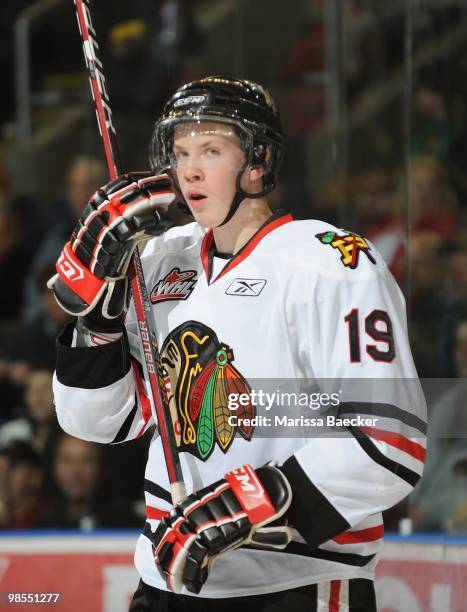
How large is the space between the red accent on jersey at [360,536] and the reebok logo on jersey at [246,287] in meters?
0.38

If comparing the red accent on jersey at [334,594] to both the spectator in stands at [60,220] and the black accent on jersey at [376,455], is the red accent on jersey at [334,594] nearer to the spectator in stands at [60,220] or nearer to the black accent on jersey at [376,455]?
the black accent on jersey at [376,455]

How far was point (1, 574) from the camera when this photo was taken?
2281 mm

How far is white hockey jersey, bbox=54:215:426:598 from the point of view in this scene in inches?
66.1

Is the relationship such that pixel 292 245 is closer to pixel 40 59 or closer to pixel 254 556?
pixel 254 556

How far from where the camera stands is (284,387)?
1767 mm

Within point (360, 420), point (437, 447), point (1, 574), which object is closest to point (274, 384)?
point (360, 420)

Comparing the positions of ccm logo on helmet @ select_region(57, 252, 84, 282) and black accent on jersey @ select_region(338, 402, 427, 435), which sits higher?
ccm logo on helmet @ select_region(57, 252, 84, 282)

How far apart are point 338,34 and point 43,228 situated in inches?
35.4

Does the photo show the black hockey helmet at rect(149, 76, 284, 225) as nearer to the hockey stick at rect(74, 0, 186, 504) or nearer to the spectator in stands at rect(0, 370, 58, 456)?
the hockey stick at rect(74, 0, 186, 504)

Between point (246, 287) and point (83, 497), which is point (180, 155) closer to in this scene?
point (246, 287)

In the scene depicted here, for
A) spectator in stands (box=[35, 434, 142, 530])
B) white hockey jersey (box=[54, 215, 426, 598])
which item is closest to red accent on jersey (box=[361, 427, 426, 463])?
white hockey jersey (box=[54, 215, 426, 598])

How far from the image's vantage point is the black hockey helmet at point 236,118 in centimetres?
181

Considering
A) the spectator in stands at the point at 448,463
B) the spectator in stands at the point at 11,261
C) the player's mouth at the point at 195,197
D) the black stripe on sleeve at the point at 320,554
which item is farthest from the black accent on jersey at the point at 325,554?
the spectator in stands at the point at 11,261
